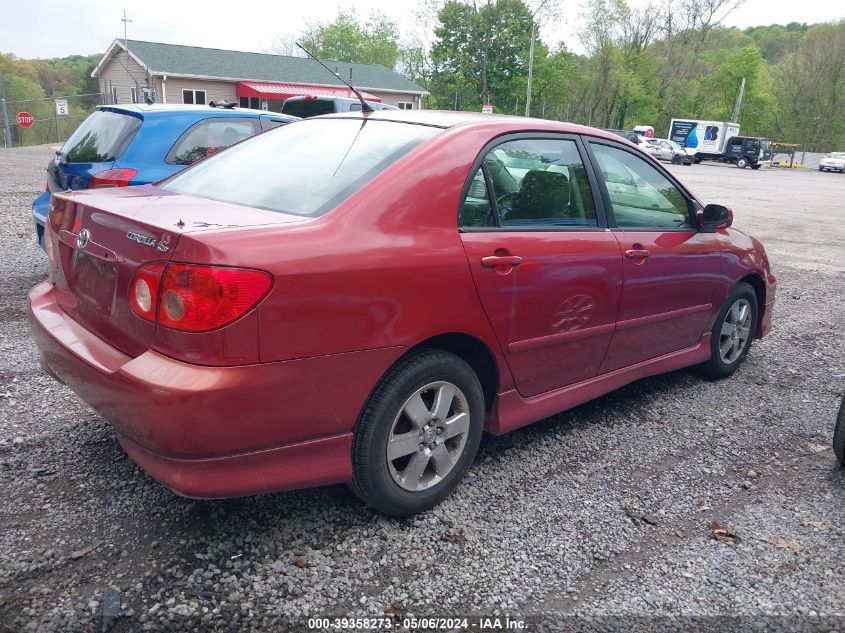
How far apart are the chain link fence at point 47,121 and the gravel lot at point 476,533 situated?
29.0m

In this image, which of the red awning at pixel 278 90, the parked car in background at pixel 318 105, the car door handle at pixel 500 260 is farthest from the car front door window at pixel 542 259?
the red awning at pixel 278 90

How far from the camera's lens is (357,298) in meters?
2.49

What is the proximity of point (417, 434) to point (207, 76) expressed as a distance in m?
41.1

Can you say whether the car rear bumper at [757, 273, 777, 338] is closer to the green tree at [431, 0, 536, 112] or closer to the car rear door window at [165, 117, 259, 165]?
the car rear door window at [165, 117, 259, 165]

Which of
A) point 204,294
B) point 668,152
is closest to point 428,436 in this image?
point 204,294

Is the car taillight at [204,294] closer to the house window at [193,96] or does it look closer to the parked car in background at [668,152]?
the house window at [193,96]

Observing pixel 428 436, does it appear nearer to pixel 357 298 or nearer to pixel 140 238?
pixel 357 298

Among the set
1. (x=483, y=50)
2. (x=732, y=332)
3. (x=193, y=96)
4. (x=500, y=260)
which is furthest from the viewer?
(x=483, y=50)

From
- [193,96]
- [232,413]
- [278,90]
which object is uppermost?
[278,90]

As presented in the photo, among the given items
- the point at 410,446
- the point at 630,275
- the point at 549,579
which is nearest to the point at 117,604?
the point at 410,446

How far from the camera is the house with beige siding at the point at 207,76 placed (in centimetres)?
3834

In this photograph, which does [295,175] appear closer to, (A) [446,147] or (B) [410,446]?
(A) [446,147]

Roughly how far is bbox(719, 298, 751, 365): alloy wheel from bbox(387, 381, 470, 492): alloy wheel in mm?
2571

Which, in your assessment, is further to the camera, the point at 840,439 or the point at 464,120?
the point at 840,439
